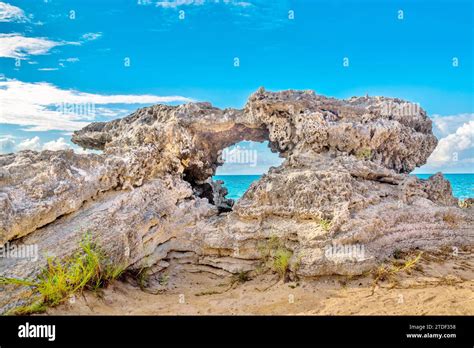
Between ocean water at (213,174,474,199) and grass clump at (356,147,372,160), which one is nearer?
grass clump at (356,147,372,160)

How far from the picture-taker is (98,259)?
4.77 m

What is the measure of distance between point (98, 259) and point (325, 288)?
309cm

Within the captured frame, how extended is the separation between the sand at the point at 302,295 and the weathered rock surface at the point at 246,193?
32cm

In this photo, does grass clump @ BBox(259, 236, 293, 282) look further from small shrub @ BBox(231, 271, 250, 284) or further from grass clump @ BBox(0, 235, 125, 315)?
grass clump @ BBox(0, 235, 125, 315)

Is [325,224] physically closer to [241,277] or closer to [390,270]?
[390,270]

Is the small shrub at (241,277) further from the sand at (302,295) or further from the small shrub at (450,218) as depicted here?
the small shrub at (450,218)

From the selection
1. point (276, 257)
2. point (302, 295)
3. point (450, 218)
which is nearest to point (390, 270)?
point (302, 295)

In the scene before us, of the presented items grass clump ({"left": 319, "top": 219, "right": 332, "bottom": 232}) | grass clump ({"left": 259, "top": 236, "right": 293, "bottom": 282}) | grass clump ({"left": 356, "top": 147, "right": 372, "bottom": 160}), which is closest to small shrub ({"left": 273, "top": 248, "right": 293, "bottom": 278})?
grass clump ({"left": 259, "top": 236, "right": 293, "bottom": 282})

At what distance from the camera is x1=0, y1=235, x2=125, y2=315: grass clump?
4.09m

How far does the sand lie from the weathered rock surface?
321mm

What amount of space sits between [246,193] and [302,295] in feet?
7.57

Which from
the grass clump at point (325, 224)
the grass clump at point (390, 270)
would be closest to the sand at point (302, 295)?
the grass clump at point (390, 270)
